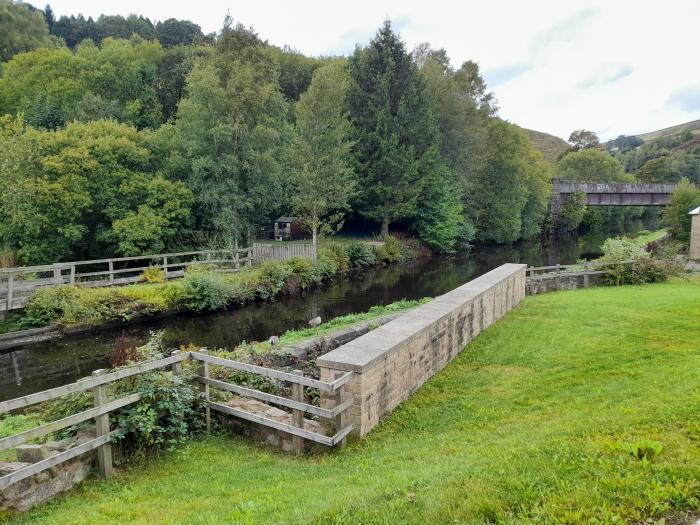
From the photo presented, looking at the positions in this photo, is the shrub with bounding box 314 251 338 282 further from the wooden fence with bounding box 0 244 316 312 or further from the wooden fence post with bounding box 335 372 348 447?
the wooden fence post with bounding box 335 372 348 447

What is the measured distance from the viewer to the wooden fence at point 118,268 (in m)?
15.6

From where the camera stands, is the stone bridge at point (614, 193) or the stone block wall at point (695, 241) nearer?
the stone block wall at point (695, 241)

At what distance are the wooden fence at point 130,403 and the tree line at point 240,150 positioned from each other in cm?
1708

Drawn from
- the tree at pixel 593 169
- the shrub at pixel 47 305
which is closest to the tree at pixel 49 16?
the shrub at pixel 47 305

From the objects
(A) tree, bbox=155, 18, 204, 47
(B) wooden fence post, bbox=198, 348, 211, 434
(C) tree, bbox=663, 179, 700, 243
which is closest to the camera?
(B) wooden fence post, bbox=198, 348, 211, 434

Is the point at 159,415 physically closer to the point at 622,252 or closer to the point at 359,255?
the point at 622,252

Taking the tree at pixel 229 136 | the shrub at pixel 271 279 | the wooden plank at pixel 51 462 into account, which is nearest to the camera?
the wooden plank at pixel 51 462

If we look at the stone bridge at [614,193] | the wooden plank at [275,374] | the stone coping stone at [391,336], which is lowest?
the wooden plank at [275,374]

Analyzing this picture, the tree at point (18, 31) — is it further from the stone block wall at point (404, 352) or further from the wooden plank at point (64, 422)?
the wooden plank at point (64, 422)

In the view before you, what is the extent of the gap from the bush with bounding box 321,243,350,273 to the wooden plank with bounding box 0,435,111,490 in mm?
22799

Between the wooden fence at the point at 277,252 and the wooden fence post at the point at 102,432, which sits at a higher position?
the wooden fence at the point at 277,252

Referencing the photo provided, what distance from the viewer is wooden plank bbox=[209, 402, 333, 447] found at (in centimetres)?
563

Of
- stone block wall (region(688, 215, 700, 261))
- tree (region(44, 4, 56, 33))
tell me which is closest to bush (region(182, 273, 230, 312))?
stone block wall (region(688, 215, 700, 261))

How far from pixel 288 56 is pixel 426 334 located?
156ft
